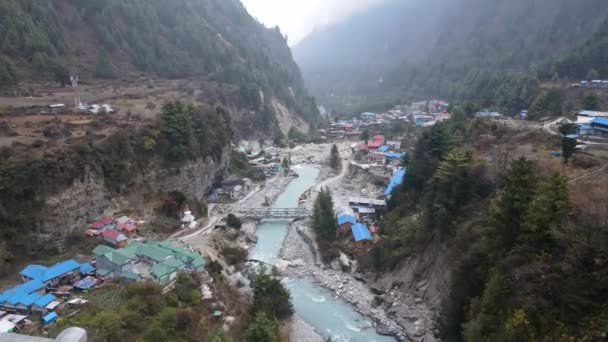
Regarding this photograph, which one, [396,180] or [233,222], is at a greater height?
[396,180]

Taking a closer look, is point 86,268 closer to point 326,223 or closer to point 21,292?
point 21,292

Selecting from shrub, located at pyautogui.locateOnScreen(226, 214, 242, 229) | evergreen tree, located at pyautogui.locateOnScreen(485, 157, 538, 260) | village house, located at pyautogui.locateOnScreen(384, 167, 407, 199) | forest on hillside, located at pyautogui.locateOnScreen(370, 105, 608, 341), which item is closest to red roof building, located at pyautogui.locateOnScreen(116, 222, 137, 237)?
shrub, located at pyautogui.locateOnScreen(226, 214, 242, 229)

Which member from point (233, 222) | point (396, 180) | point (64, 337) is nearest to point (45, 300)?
point (64, 337)

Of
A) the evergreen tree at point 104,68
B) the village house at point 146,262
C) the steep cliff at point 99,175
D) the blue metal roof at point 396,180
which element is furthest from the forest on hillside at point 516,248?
the evergreen tree at point 104,68

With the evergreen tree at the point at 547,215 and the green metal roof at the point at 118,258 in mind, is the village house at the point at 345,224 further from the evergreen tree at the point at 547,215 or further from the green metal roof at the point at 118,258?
the evergreen tree at the point at 547,215

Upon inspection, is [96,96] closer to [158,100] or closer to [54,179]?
[158,100]

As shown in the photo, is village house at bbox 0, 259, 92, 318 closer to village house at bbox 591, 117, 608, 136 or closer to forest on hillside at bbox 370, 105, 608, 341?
forest on hillside at bbox 370, 105, 608, 341

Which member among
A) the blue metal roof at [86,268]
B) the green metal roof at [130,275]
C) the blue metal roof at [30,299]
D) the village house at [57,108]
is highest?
the village house at [57,108]
